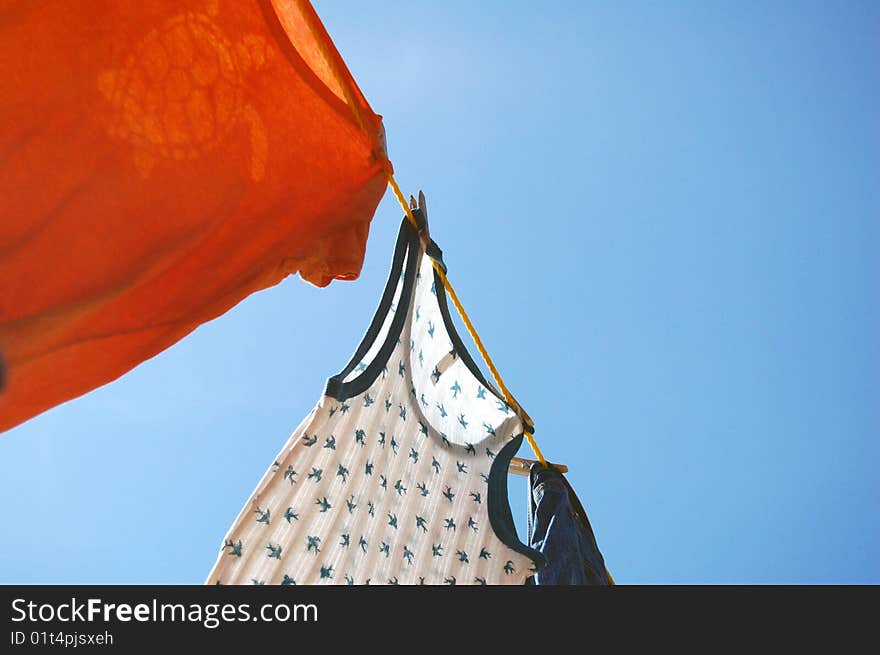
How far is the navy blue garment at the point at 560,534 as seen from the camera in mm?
1903

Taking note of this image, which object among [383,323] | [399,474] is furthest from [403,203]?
Answer: [399,474]

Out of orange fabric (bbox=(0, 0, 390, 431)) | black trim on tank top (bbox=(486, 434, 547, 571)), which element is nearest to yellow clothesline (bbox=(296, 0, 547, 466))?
orange fabric (bbox=(0, 0, 390, 431))

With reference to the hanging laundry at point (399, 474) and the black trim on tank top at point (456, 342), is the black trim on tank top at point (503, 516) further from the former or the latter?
the black trim on tank top at point (456, 342)

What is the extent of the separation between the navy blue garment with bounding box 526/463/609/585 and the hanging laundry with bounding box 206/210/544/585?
0.18 meters

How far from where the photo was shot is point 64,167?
1117 millimetres

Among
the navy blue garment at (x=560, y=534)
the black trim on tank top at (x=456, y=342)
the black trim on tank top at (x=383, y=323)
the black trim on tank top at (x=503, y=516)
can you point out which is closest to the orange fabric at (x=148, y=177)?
the black trim on tank top at (x=383, y=323)

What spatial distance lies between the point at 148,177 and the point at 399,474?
770 millimetres

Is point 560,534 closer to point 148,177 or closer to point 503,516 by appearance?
point 503,516

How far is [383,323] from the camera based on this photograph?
1.81m

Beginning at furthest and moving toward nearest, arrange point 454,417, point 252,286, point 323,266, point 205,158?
point 454,417
point 323,266
point 252,286
point 205,158

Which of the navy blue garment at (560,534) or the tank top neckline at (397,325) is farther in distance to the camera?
the navy blue garment at (560,534)
